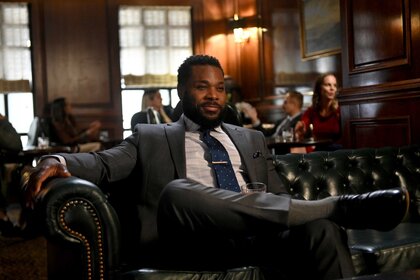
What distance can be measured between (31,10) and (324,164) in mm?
5728

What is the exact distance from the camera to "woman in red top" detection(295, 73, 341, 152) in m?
4.62

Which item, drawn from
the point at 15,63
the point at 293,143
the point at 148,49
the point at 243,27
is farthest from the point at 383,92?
the point at 15,63

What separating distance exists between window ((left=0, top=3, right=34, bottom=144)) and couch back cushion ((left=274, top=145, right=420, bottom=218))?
5442 millimetres

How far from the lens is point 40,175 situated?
1.88 m

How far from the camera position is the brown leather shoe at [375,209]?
171cm

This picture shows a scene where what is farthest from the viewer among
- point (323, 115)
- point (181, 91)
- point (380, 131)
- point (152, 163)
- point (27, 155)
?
point (27, 155)

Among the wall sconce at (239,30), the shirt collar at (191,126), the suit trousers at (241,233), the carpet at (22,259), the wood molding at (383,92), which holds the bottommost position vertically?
the carpet at (22,259)

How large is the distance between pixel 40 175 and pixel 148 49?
6225mm

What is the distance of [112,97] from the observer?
7.76 metres

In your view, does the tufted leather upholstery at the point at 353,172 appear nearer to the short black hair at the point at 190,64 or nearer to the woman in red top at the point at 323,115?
the short black hair at the point at 190,64

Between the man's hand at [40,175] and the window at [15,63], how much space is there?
566 centimetres

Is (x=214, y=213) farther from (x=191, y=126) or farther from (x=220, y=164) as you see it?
(x=191, y=126)

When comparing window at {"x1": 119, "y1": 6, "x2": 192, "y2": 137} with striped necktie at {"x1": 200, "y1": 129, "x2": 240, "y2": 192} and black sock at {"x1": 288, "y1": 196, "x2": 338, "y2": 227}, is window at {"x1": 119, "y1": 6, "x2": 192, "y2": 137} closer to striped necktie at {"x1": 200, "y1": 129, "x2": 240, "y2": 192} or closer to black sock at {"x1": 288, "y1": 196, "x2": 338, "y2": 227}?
striped necktie at {"x1": 200, "y1": 129, "x2": 240, "y2": 192}

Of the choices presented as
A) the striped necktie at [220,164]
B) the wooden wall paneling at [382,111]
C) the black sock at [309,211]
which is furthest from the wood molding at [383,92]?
the black sock at [309,211]
